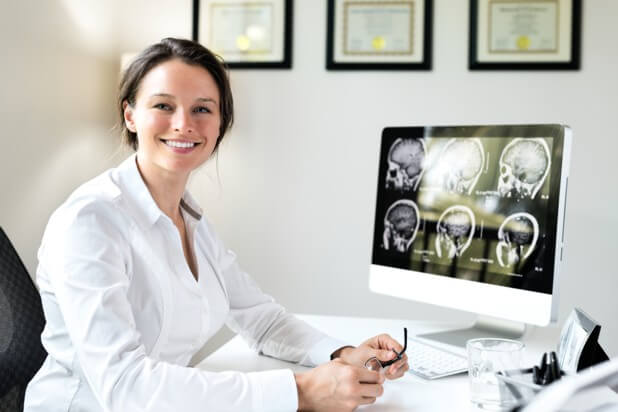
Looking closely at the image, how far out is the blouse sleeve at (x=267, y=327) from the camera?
134cm

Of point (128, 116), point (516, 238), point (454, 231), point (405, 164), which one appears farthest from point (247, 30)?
point (516, 238)

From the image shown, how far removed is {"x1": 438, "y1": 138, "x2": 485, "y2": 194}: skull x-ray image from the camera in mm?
1523

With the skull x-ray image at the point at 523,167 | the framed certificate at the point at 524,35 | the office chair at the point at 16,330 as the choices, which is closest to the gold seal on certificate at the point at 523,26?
the framed certificate at the point at 524,35

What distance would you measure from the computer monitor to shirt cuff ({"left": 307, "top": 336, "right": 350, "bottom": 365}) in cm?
33

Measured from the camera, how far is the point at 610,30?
7.83ft

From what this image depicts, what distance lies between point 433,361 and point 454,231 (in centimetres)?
37

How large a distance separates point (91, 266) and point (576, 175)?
6.47 ft

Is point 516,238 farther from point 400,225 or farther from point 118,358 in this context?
point 118,358

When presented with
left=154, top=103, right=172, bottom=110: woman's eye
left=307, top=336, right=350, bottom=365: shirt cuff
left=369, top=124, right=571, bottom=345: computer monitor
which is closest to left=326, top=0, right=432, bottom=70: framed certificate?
left=369, top=124, right=571, bottom=345: computer monitor

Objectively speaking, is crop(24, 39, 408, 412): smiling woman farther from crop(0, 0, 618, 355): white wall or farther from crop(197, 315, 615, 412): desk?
crop(0, 0, 618, 355): white wall

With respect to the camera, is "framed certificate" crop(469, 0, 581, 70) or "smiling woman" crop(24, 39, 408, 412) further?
"framed certificate" crop(469, 0, 581, 70)

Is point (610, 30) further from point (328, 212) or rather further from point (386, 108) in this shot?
point (328, 212)

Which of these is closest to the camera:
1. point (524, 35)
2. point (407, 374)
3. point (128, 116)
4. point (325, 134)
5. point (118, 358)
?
point (118, 358)

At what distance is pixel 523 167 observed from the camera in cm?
143
